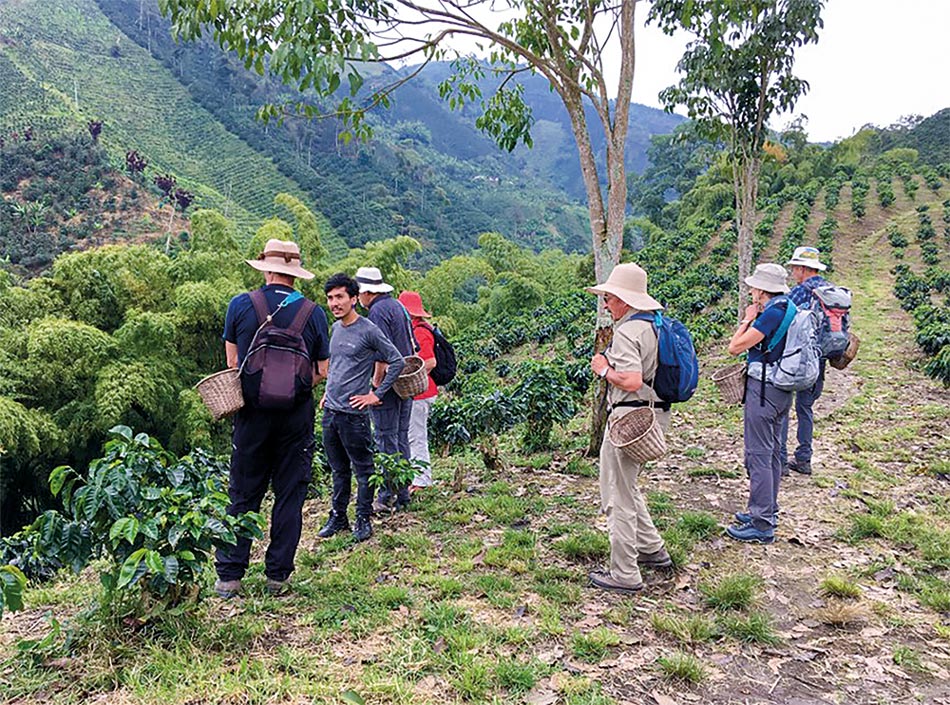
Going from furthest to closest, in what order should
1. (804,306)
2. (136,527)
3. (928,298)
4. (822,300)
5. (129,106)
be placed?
(129,106) → (928,298) → (822,300) → (804,306) → (136,527)

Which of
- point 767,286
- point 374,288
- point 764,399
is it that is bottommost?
point 764,399

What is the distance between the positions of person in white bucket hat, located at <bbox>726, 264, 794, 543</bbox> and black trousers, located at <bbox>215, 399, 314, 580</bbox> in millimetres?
2616

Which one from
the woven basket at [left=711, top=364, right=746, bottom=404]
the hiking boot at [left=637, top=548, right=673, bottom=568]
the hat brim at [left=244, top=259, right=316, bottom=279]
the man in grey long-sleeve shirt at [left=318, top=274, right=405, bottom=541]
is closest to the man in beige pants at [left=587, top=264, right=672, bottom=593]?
the hiking boot at [left=637, top=548, right=673, bottom=568]

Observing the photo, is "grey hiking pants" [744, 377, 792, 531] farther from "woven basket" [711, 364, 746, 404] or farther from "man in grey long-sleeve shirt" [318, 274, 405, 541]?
"man in grey long-sleeve shirt" [318, 274, 405, 541]

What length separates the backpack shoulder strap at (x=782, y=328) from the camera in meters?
3.74

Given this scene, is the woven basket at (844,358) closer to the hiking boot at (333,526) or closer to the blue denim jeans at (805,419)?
the blue denim jeans at (805,419)

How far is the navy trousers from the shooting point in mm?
4449

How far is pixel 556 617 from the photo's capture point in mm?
2967

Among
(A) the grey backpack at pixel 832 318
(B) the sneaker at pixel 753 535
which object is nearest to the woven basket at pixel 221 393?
(B) the sneaker at pixel 753 535

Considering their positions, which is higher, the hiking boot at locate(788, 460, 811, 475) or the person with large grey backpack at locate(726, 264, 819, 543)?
the person with large grey backpack at locate(726, 264, 819, 543)

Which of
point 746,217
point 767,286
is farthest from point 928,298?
point 767,286

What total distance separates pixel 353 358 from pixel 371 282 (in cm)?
75

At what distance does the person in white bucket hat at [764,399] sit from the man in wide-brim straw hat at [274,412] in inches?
101

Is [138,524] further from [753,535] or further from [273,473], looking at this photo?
[753,535]
